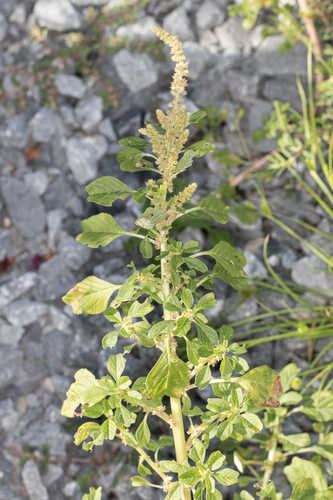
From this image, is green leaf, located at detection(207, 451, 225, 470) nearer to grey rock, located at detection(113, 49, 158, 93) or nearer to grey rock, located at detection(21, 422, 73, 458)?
grey rock, located at detection(21, 422, 73, 458)

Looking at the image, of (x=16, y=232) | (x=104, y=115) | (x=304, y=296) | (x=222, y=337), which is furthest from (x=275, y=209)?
(x=222, y=337)

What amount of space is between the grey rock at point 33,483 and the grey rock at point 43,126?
1821 millimetres

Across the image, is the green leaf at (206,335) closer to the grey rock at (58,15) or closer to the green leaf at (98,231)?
the green leaf at (98,231)

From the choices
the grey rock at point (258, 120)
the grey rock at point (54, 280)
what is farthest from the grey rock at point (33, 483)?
the grey rock at point (258, 120)

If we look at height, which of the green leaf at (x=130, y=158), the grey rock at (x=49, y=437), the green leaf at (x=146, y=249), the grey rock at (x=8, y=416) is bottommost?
the grey rock at (x=49, y=437)

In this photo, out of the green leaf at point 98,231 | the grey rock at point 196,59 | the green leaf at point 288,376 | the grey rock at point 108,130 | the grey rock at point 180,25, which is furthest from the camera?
the grey rock at point 180,25

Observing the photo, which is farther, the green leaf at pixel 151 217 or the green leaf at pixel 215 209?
the green leaf at pixel 215 209

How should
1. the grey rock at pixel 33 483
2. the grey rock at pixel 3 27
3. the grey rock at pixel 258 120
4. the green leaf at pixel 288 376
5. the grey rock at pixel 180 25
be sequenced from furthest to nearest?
the grey rock at pixel 3 27
the grey rock at pixel 180 25
the grey rock at pixel 258 120
the grey rock at pixel 33 483
the green leaf at pixel 288 376

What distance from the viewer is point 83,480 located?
2088 mm

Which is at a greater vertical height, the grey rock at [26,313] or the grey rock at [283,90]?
the grey rock at [283,90]

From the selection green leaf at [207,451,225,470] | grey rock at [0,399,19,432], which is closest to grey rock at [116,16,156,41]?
grey rock at [0,399,19,432]

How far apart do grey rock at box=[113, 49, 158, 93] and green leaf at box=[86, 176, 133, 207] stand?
6.86 feet

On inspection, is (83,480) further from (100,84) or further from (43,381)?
(100,84)

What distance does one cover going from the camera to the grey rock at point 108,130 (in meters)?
2.89
